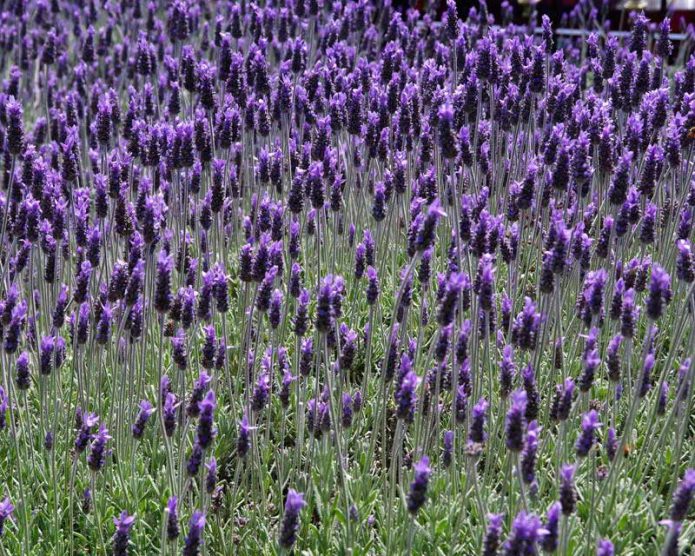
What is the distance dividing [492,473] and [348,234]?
194 centimetres

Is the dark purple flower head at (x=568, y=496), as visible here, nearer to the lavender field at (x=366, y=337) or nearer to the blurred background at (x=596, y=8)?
the lavender field at (x=366, y=337)

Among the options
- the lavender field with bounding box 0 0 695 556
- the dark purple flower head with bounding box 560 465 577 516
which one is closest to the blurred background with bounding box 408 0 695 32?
the lavender field with bounding box 0 0 695 556

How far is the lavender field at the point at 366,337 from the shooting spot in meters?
3.00

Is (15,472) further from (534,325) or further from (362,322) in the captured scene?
(534,325)

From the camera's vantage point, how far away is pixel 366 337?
11.4 feet

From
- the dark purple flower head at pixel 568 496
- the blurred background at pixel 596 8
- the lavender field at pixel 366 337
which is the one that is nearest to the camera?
the dark purple flower head at pixel 568 496

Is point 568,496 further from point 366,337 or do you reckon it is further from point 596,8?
point 596,8

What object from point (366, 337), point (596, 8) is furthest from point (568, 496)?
point (596, 8)

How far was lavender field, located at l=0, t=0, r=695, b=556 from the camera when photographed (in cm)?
300

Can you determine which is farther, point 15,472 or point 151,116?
point 151,116

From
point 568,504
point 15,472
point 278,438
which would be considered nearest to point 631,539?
point 568,504

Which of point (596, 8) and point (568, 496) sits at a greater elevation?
point (596, 8)

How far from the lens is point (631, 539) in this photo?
3.13m

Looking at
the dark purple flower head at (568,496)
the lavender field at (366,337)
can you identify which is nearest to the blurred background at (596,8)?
the lavender field at (366,337)
